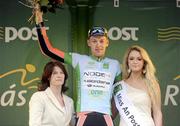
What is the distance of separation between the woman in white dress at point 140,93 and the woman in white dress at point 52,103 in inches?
16.3

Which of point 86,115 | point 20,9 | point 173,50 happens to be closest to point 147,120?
point 86,115

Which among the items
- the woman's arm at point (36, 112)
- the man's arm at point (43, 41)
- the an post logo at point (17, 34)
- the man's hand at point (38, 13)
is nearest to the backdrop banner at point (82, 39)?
the an post logo at point (17, 34)

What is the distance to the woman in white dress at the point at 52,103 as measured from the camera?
9.95ft

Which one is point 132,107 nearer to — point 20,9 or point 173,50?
point 173,50

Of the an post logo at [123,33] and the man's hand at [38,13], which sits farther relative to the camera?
the an post logo at [123,33]

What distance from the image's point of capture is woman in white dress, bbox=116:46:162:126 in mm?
3193

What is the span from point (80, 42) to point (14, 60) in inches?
27.1

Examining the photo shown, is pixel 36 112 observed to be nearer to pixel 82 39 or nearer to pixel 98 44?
pixel 98 44

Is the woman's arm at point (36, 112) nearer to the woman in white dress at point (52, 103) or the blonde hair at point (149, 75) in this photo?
the woman in white dress at point (52, 103)

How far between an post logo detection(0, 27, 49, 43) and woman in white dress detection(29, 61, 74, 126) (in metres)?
1.48

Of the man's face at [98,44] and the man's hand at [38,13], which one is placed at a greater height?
the man's hand at [38,13]

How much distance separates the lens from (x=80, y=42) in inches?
181

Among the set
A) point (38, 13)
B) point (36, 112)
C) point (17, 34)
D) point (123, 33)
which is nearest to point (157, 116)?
point (36, 112)

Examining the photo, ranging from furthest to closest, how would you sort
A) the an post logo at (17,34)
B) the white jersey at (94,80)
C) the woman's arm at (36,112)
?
the an post logo at (17,34)
the white jersey at (94,80)
the woman's arm at (36,112)
